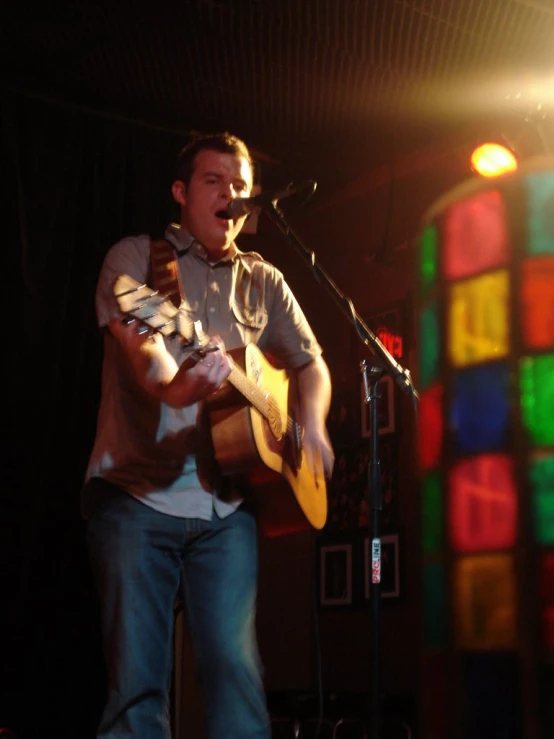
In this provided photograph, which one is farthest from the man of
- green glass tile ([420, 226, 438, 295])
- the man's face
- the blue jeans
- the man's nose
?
green glass tile ([420, 226, 438, 295])

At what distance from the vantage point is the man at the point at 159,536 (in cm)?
181

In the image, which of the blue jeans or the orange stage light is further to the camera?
the orange stage light

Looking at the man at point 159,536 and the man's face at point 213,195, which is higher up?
the man's face at point 213,195

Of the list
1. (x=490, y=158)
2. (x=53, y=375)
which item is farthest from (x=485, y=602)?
(x=53, y=375)

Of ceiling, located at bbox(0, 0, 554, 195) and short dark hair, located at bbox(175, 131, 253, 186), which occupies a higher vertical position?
ceiling, located at bbox(0, 0, 554, 195)

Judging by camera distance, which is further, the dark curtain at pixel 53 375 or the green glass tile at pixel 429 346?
the dark curtain at pixel 53 375

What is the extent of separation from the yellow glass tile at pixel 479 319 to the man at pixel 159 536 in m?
1.31

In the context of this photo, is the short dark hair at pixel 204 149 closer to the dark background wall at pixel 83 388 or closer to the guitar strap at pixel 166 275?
the guitar strap at pixel 166 275

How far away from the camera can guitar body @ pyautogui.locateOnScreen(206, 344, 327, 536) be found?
6.70ft

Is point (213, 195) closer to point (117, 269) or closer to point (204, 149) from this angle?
point (204, 149)

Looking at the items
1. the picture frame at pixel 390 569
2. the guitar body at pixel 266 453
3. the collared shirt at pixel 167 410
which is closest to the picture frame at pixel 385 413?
the picture frame at pixel 390 569

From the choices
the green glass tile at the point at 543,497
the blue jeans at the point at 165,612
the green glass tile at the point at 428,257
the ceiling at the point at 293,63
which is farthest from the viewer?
the ceiling at the point at 293,63

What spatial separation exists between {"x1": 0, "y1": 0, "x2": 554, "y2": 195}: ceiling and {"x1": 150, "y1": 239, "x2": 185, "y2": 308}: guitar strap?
62.5 inches

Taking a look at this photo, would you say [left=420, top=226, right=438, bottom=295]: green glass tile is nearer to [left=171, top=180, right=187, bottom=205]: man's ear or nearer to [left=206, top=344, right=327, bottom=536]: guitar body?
[left=206, top=344, right=327, bottom=536]: guitar body
